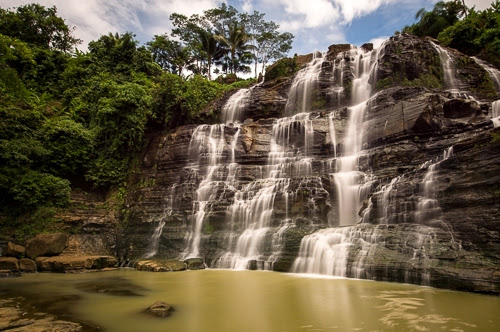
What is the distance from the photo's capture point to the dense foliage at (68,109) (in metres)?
14.2

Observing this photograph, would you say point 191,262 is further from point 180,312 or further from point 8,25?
point 8,25

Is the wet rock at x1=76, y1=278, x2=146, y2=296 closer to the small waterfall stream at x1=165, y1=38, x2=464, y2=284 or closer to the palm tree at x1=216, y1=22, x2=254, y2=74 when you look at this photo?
the small waterfall stream at x1=165, y1=38, x2=464, y2=284

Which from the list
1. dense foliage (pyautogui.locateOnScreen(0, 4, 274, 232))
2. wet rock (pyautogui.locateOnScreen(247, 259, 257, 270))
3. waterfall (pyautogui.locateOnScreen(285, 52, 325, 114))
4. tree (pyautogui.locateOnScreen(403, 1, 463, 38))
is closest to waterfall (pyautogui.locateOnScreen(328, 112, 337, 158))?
waterfall (pyautogui.locateOnScreen(285, 52, 325, 114))

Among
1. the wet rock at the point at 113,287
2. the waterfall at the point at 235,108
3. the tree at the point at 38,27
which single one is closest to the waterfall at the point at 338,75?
the waterfall at the point at 235,108

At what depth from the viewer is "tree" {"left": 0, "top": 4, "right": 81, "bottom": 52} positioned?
28.9m

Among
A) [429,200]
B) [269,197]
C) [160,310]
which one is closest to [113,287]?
[160,310]

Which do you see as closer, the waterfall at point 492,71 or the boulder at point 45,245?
the boulder at point 45,245

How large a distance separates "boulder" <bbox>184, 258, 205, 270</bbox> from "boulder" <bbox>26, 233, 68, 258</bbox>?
547cm

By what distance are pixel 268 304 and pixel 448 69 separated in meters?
17.8

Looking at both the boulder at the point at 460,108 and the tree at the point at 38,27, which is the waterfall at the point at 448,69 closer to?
the boulder at the point at 460,108

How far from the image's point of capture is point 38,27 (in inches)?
1194

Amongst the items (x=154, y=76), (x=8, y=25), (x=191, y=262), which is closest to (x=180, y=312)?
(x=191, y=262)

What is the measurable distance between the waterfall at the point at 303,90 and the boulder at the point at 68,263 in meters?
14.5

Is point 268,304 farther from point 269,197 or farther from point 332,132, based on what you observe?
point 332,132
